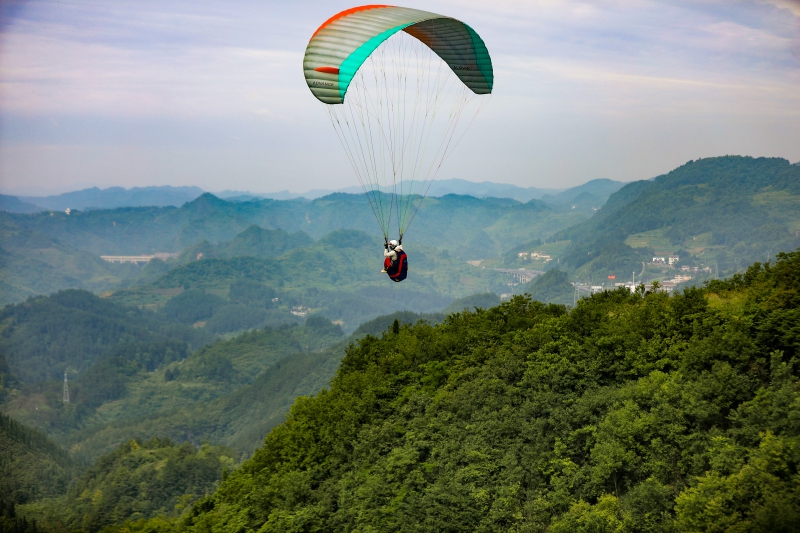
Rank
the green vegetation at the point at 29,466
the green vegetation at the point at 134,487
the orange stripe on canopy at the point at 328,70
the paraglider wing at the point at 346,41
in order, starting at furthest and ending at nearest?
the green vegetation at the point at 29,466, the green vegetation at the point at 134,487, the paraglider wing at the point at 346,41, the orange stripe on canopy at the point at 328,70

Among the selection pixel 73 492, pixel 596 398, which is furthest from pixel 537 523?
pixel 73 492

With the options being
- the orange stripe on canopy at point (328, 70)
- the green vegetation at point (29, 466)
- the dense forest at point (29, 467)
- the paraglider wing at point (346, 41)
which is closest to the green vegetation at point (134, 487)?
the dense forest at point (29, 467)

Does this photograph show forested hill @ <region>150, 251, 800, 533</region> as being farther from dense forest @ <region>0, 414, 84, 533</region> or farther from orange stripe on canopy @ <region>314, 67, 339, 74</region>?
dense forest @ <region>0, 414, 84, 533</region>

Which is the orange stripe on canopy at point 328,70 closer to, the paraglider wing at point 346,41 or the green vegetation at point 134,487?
the paraglider wing at point 346,41

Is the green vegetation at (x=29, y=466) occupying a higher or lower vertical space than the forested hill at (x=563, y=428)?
lower

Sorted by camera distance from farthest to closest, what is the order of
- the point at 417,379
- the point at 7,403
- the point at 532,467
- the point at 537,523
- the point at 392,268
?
the point at 7,403, the point at 417,379, the point at 392,268, the point at 532,467, the point at 537,523

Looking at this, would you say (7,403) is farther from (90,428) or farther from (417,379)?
(417,379)
